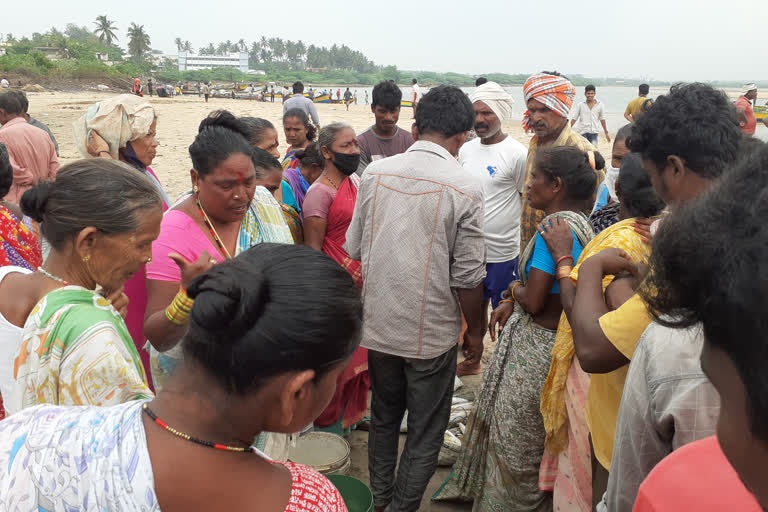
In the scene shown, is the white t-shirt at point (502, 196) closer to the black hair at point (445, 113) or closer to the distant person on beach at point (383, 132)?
the distant person on beach at point (383, 132)

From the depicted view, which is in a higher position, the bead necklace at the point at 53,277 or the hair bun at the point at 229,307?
the hair bun at the point at 229,307

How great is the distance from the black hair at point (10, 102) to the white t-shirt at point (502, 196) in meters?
5.32

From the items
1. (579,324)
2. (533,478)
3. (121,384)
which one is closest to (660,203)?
(579,324)

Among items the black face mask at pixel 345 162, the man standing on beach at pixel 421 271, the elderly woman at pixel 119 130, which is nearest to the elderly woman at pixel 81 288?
the man standing on beach at pixel 421 271

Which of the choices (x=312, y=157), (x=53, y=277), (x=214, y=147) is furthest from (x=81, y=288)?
(x=312, y=157)

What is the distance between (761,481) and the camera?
673 millimetres

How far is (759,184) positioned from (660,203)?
153 centimetres

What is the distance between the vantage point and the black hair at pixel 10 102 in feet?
19.5

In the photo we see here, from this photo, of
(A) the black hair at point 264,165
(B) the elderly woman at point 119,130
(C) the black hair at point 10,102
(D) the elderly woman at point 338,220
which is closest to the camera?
(B) the elderly woman at point 119,130

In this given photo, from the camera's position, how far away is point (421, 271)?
2664 millimetres

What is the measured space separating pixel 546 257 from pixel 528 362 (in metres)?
0.54

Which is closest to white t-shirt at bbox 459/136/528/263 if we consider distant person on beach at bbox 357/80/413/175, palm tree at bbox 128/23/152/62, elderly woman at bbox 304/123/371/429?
distant person on beach at bbox 357/80/413/175

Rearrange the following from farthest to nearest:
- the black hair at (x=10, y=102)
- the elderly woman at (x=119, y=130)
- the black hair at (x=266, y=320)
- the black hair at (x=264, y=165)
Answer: the black hair at (x=10, y=102), the black hair at (x=264, y=165), the elderly woman at (x=119, y=130), the black hair at (x=266, y=320)

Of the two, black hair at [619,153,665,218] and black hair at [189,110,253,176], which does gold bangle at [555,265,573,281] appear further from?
black hair at [189,110,253,176]
